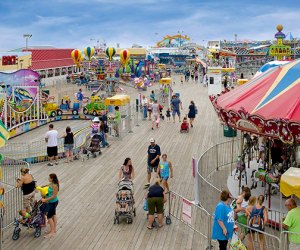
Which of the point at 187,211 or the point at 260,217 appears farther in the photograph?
the point at 187,211

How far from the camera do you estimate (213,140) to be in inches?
722

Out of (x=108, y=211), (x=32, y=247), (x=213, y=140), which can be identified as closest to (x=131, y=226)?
(x=108, y=211)

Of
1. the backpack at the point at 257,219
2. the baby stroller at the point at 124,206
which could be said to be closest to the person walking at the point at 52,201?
the baby stroller at the point at 124,206

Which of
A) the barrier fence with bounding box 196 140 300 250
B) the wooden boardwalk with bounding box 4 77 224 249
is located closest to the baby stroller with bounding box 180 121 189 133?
the wooden boardwalk with bounding box 4 77 224 249

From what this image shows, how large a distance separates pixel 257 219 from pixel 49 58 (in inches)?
1876

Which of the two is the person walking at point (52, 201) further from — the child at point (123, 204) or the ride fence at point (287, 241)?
the ride fence at point (287, 241)

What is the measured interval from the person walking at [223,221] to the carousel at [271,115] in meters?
1.67

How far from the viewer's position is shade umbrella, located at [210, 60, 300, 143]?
29.0 ft

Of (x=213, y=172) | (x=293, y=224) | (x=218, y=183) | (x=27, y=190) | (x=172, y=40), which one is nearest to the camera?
(x=293, y=224)

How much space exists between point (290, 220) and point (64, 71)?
53.9 meters

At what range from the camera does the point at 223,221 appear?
23.4ft

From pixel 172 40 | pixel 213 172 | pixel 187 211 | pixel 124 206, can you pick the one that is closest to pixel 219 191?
pixel 187 211

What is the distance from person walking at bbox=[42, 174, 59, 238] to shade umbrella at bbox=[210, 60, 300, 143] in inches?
165

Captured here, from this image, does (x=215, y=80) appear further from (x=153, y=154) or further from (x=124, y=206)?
(x=124, y=206)
